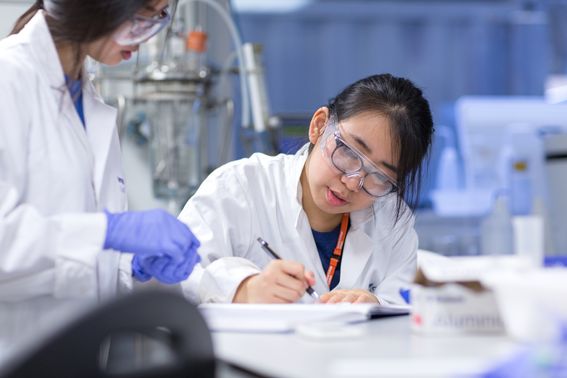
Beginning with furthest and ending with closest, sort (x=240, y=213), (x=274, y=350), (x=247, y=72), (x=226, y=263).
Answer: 1. (x=247, y=72)
2. (x=240, y=213)
3. (x=226, y=263)
4. (x=274, y=350)

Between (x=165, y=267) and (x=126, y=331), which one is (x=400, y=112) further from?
(x=126, y=331)

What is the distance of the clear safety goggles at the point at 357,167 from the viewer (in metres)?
1.64

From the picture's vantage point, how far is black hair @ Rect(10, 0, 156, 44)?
1305 mm

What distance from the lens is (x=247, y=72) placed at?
274 cm

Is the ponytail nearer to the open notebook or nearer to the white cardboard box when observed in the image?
the open notebook

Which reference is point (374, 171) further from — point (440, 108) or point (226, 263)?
point (440, 108)

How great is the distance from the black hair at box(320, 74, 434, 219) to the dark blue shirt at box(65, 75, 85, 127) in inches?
21.8

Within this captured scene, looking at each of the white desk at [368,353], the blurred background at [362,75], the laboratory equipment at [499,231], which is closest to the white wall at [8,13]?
the blurred background at [362,75]

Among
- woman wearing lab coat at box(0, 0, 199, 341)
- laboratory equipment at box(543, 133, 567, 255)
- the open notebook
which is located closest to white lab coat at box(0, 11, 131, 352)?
woman wearing lab coat at box(0, 0, 199, 341)

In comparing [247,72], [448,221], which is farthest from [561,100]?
[247,72]

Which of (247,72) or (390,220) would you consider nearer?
(390,220)

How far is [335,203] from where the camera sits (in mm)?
1707

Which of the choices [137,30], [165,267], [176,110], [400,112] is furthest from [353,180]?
[176,110]

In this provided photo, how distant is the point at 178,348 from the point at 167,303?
2.0 inches
